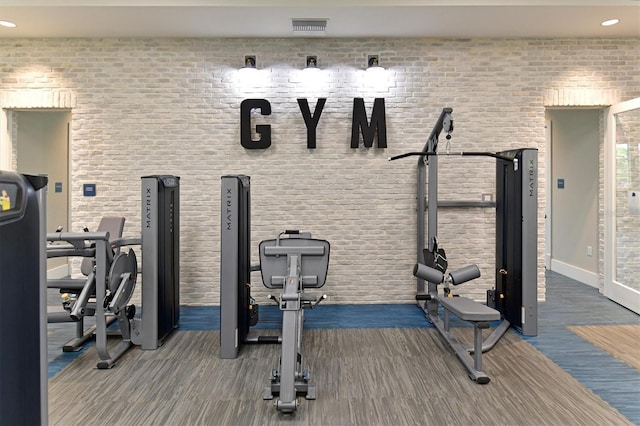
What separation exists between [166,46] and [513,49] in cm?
424

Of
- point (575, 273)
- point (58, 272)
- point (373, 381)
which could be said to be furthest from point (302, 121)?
point (575, 273)

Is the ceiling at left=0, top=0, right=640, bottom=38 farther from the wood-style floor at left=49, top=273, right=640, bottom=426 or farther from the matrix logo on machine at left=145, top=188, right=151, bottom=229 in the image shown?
the wood-style floor at left=49, top=273, right=640, bottom=426

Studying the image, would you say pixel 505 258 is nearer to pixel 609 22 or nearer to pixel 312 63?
pixel 609 22

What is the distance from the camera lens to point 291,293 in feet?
10.1

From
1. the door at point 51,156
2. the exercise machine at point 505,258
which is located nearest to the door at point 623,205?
the exercise machine at point 505,258

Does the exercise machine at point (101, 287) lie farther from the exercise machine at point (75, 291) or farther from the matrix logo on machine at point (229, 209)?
the matrix logo on machine at point (229, 209)

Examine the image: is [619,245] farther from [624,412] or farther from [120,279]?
[120,279]

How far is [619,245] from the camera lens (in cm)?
546

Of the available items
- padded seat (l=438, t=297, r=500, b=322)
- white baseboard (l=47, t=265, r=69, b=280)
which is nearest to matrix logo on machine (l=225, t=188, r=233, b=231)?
padded seat (l=438, t=297, r=500, b=322)

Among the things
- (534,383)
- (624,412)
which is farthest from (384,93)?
(624,412)

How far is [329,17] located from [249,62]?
1157mm

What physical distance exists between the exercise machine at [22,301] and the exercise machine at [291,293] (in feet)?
5.26

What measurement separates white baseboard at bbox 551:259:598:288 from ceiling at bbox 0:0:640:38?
126 inches

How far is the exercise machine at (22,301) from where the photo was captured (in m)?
1.23
